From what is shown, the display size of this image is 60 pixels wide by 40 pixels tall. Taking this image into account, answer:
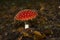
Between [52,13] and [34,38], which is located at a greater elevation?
[52,13]

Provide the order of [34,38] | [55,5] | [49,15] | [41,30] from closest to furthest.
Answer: [34,38], [41,30], [49,15], [55,5]

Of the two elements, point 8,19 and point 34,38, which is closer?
point 34,38

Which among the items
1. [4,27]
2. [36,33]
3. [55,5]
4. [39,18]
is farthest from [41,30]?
[55,5]

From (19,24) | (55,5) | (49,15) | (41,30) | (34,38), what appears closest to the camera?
(34,38)

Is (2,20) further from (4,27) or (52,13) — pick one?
(52,13)

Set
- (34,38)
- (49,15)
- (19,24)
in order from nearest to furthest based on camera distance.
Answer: (34,38) < (19,24) < (49,15)

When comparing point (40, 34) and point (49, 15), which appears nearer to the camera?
point (40, 34)

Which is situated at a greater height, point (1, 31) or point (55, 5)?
point (55, 5)

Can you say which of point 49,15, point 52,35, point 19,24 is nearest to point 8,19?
point 19,24

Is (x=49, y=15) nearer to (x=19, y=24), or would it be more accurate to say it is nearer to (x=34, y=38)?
(x=19, y=24)
